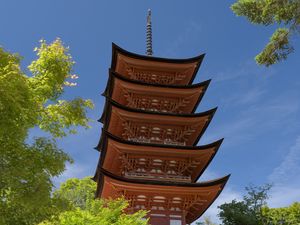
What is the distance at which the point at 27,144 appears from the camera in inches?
321

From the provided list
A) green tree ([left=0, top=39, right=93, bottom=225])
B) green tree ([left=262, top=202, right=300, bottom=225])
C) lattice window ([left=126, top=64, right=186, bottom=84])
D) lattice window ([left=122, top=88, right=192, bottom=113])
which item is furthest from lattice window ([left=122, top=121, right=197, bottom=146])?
green tree ([left=262, top=202, right=300, bottom=225])

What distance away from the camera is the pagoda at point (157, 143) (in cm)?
1664

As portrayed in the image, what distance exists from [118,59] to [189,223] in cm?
1074

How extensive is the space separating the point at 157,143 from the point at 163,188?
353cm

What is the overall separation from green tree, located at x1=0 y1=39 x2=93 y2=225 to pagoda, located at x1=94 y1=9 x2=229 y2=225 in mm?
7480

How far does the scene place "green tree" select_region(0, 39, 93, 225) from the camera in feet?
24.3

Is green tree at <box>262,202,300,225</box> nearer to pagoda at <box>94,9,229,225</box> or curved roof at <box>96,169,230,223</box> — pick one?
pagoda at <box>94,9,229,225</box>

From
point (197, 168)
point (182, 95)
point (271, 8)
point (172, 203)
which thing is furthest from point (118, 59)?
point (271, 8)

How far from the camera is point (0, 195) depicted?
7645 millimetres

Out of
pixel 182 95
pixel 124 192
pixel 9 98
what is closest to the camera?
pixel 9 98

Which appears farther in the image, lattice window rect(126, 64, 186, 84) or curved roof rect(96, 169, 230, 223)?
lattice window rect(126, 64, 186, 84)

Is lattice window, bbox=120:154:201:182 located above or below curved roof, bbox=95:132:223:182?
below

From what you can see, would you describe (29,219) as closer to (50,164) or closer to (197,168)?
(50,164)

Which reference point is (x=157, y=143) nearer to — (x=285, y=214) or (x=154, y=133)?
(x=154, y=133)
